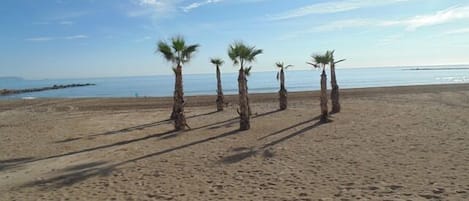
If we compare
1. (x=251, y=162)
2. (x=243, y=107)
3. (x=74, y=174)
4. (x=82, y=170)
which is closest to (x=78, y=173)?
(x=74, y=174)

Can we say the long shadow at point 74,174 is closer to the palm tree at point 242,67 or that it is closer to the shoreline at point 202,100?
the palm tree at point 242,67

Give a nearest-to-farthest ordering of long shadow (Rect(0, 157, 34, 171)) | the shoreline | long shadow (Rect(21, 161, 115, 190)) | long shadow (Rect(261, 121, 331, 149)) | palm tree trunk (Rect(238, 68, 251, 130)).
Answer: long shadow (Rect(21, 161, 115, 190))
long shadow (Rect(0, 157, 34, 171))
long shadow (Rect(261, 121, 331, 149))
palm tree trunk (Rect(238, 68, 251, 130))
the shoreline

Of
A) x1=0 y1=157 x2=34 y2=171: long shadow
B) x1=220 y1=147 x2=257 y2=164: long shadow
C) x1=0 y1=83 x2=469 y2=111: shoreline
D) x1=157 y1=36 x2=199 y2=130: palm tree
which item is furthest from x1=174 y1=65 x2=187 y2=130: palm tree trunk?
x1=0 y1=83 x2=469 y2=111: shoreline

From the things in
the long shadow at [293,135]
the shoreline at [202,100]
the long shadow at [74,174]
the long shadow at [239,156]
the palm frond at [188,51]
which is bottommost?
the long shadow at [74,174]

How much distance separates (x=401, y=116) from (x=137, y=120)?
46.2 ft

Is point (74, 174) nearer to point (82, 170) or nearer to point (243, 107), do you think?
point (82, 170)

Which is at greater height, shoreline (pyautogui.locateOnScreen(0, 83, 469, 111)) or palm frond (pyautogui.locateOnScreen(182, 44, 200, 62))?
palm frond (pyautogui.locateOnScreen(182, 44, 200, 62))

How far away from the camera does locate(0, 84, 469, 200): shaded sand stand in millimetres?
8406

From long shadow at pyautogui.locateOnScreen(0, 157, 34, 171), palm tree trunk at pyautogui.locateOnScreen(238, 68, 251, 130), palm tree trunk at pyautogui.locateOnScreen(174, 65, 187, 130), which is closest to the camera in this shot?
long shadow at pyautogui.locateOnScreen(0, 157, 34, 171)

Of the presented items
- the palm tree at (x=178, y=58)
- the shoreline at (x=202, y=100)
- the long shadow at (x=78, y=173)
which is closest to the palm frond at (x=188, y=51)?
the palm tree at (x=178, y=58)

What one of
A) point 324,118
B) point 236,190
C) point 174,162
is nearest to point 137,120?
point 324,118

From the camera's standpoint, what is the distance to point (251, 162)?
→ 436 inches

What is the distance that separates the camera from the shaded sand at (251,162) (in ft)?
27.6

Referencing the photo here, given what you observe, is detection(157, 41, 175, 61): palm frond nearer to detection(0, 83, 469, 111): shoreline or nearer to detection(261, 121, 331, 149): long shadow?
detection(261, 121, 331, 149): long shadow
